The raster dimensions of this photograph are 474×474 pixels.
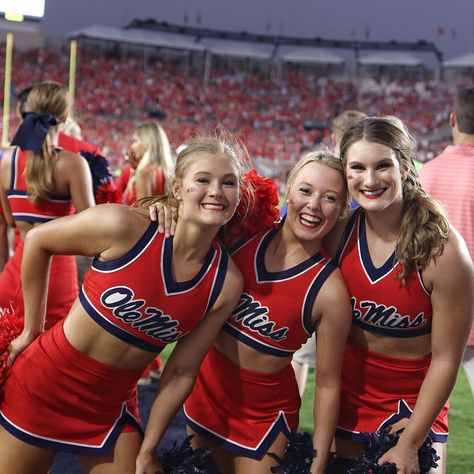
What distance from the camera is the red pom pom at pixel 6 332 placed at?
6.97ft

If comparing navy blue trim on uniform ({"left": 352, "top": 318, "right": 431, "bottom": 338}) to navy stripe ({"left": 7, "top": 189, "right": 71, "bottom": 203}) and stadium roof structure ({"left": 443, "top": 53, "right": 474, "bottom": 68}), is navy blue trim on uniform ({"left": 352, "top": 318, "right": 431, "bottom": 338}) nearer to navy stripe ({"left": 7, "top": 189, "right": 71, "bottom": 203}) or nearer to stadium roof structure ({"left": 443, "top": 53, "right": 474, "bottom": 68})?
navy stripe ({"left": 7, "top": 189, "right": 71, "bottom": 203})

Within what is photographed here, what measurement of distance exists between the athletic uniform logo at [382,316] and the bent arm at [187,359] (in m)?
0.37

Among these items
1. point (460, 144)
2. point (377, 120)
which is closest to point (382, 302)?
point (377, 120)

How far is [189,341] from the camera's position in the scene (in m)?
2.06

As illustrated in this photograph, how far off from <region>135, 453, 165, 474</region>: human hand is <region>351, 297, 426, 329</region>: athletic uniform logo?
73 centimetres

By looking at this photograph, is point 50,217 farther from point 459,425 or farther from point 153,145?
point 459,425

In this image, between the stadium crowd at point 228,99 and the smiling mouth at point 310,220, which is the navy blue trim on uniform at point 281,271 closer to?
the smiling mouth at point 310,220

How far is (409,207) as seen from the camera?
210 cm

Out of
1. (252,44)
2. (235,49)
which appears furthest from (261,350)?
(252,44)

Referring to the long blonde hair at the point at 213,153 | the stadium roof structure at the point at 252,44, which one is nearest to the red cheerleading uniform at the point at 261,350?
the long blonde hair at the point at 213,153

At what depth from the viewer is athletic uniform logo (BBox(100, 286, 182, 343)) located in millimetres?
1970

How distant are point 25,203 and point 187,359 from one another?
146cm

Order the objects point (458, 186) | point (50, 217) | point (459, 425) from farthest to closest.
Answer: point (459, 425)
point (50, 217)
point (458, 186)

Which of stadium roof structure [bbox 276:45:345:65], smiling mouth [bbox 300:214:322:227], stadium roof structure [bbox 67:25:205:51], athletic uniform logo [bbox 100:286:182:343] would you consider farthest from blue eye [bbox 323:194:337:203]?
stadium roof structure [bbox 276:45:345:65]
